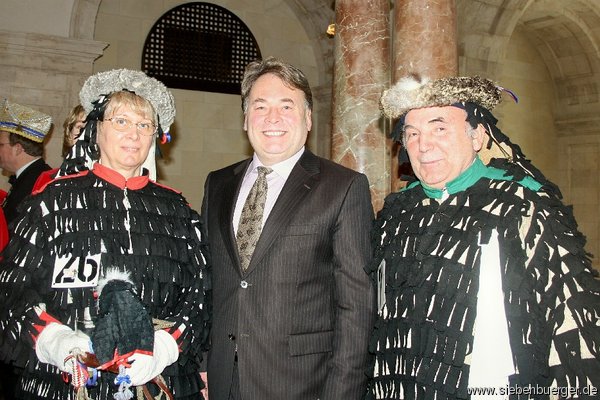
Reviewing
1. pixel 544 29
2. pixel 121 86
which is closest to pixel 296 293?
pixel 121 86

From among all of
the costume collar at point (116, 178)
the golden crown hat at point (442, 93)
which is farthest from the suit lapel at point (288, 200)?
the costume collar at point (116, 178)

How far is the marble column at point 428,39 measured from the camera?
475 centimetres

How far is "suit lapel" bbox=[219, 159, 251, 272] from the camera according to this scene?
8.12 feet

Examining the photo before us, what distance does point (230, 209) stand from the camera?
2.60 meters

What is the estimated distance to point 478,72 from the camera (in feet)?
24.3

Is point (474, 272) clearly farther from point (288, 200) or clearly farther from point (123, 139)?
point (123, 139)

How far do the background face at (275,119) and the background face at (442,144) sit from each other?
21.1 inches

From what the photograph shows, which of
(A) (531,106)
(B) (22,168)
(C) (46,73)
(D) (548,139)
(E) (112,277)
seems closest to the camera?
(E) (112,277)

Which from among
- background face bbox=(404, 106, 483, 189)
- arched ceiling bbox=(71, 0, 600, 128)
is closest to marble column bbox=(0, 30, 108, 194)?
arched ceiling bbox=(71, 0, 600, 128)

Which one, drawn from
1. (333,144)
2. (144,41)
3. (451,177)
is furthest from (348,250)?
(144,41)

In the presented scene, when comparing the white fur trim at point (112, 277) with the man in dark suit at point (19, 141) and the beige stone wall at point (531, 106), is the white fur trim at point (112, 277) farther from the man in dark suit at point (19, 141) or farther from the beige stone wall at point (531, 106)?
the beige stone wall at point (531, 106)

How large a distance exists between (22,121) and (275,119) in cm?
291

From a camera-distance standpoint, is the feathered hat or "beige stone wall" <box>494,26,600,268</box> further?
"beige stone wall" <box>494,26,600,268</box>

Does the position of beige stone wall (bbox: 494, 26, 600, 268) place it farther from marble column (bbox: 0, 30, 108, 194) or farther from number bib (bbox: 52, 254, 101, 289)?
number bib (bbox: 52, 254, 101, 289)
